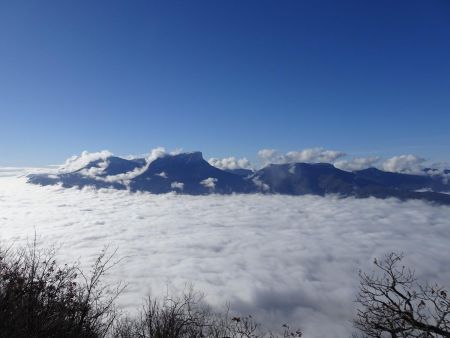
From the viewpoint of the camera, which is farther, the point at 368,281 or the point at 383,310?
the point at 368,281

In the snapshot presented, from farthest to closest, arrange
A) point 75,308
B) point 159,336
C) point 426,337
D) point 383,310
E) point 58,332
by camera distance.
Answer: point 159,336 → point 75,308 → point 58,332 → point 383,310 → point 426,337

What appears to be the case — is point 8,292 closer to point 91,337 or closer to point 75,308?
point 75,308

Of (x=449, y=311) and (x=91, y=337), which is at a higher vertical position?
(x=449, y=311)

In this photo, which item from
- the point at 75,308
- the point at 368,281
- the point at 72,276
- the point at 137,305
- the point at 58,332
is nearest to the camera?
the point at 58,332

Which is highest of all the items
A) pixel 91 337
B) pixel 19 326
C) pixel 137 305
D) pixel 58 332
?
pixel 19 326

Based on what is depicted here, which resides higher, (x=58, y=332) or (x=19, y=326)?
(x=19, y=326)

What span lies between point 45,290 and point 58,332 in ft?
19.2

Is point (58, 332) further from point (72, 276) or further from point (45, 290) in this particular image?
point (72, 276)

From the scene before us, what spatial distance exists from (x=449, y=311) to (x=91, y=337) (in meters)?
26.8

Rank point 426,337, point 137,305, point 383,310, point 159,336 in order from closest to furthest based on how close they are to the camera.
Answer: point 426,337 → point 383,310 → point 159,336 → point 137,305

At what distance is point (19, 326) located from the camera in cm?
2033

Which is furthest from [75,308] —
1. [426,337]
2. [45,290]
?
[426,337]

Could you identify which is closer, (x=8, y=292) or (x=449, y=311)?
(x=449, y=311)

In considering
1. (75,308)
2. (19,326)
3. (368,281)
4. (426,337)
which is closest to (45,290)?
(75,308)
